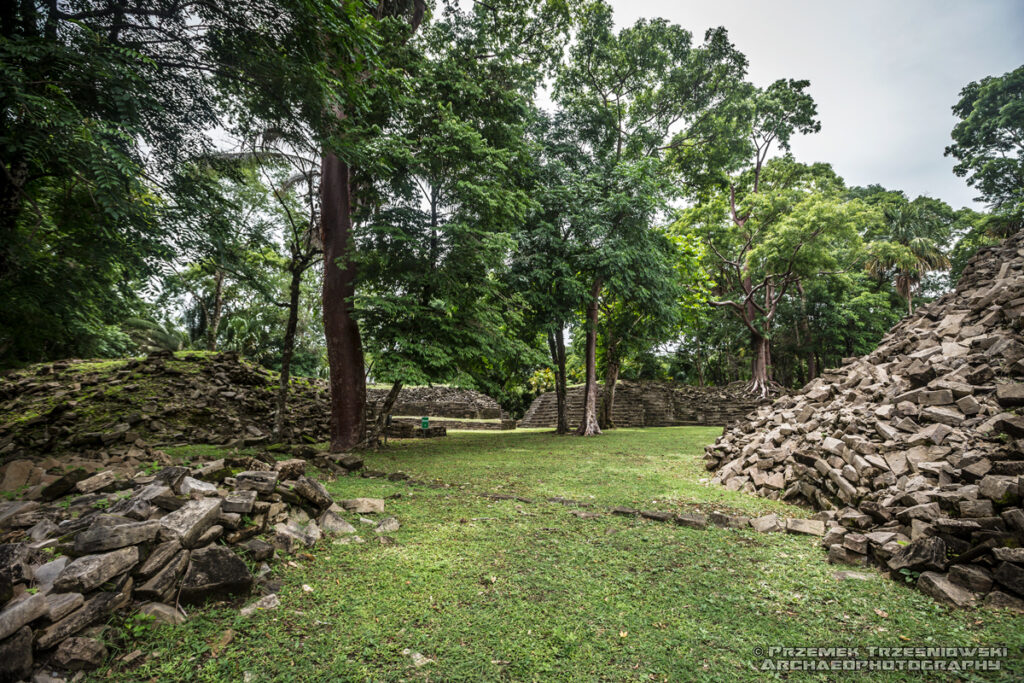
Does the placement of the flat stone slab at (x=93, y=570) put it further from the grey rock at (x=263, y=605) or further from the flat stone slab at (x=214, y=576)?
the grey rock at (x=263, y=605)

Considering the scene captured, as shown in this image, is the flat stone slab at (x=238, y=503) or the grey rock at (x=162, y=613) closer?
the grey rock at (x=162, y=613)

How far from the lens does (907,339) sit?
6590mm

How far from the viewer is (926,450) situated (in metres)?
3.84

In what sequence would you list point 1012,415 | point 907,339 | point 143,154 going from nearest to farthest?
1. point 1012,415
2. point 143,154
3. point 907,339

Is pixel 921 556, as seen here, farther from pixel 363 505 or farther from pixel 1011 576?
pixel 363 505

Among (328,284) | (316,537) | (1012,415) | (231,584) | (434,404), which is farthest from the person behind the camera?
(434,404)

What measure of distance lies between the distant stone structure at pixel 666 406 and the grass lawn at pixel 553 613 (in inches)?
596

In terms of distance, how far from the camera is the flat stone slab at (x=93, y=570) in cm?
195

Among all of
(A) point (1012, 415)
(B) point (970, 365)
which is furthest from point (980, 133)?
(A) point (1012, 415)

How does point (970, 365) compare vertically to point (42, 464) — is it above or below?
above

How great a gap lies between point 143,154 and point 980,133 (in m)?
35.8

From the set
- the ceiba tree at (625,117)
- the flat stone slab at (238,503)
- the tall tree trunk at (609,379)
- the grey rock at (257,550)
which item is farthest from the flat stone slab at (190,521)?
the tall tree trunk at (609,379)

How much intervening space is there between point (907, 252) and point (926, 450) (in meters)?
22.5

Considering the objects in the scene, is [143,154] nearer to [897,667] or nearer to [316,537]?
[316,537]
